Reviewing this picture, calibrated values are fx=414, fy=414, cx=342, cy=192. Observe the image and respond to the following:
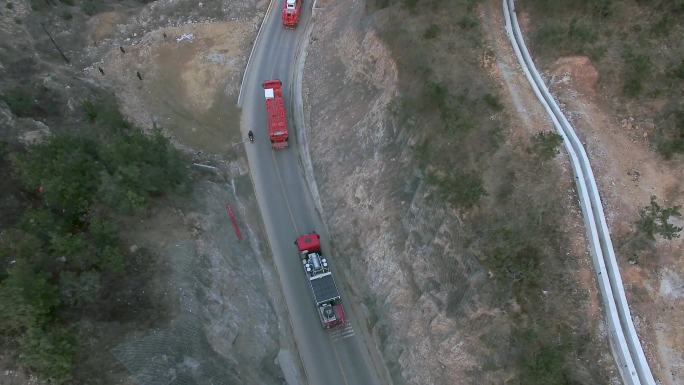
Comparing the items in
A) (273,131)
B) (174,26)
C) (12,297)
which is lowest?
(12,297)

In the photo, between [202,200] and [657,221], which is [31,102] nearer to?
[202,200]

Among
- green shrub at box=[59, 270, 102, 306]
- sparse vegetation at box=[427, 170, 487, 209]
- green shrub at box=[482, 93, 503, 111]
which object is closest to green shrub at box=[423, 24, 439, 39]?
green shrub at box=[482, 93, 503, 111]

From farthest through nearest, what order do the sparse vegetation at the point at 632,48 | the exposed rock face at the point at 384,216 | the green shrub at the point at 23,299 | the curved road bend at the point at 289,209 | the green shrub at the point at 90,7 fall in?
the green shrub at the point at 90,7, the curved road bend at the point at 289,209, the exposed rock face at the point at 384,216, the sparse vegetation at the point at 632,48, the green shrub at the point at 23,299

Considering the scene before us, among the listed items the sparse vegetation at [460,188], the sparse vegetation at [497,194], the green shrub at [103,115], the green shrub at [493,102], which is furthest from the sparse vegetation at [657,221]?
the green shrub at [103,115]

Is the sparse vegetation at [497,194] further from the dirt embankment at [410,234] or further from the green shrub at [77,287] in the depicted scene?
the green shrub at [77,287]

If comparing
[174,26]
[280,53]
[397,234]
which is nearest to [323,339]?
[397,234]

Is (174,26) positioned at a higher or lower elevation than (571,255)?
higher

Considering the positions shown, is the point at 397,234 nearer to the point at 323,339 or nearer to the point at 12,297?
the point at 323,339

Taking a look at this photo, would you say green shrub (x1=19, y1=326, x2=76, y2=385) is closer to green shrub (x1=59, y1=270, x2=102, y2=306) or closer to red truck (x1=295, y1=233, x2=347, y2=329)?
green shrub (x1=59, y1=270, x2=102, y2=306)
